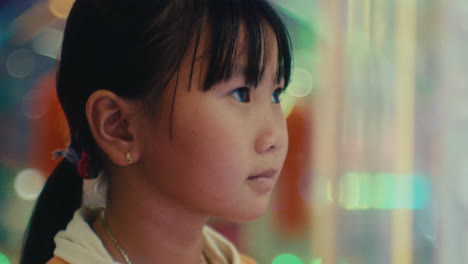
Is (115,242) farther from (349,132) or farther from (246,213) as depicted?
(349,132)

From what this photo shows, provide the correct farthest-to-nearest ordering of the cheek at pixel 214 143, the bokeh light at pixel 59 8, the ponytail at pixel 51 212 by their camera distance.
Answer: the bokeh light at pixel 59 8 < the ponytail at pixel 51 212 < the cheek at pixel 214 143

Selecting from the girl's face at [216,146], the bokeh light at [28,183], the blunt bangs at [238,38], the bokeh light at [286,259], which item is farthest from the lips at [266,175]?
the bokeh light at [28,183]

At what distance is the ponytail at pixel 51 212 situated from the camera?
2.60 feet

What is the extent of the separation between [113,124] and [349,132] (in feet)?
1.29

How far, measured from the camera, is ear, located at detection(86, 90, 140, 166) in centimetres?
68

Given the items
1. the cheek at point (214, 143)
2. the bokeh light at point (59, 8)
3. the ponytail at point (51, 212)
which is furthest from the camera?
the bokeh light at point (59, 8)

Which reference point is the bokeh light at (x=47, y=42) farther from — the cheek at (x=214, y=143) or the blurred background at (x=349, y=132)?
the cheek at (x=214, y=143)

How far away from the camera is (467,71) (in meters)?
0.78

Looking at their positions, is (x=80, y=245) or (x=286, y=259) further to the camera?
(x=286, y=259)

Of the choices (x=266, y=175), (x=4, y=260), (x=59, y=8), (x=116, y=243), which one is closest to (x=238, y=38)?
(x=266, y=175)

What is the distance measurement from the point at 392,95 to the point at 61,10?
644mm

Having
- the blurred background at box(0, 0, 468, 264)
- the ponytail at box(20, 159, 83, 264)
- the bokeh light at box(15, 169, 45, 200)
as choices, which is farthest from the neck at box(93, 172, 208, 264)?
the bokeh light at box(15, 169, 45, 200)

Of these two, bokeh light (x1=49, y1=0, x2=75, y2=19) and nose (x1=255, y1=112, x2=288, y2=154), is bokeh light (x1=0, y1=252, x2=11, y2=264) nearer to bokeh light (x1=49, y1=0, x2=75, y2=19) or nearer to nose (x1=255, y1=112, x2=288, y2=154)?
bokeh light (x1=49, y1=0, x2=75, y2=19)

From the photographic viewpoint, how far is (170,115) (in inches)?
25.8
